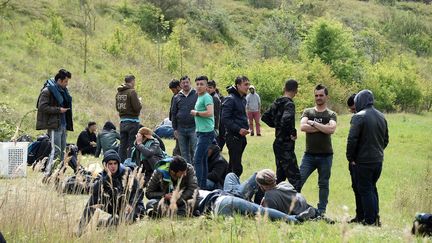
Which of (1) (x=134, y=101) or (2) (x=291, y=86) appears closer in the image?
(2) (x=291, y=86)

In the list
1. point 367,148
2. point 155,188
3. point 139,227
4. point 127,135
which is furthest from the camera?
point 127,135

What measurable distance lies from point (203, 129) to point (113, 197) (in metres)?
3.36

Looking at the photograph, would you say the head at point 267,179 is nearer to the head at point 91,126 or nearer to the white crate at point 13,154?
the white crate at point 13,154

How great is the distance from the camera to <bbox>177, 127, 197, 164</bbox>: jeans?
9563mm

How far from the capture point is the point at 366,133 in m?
7.22

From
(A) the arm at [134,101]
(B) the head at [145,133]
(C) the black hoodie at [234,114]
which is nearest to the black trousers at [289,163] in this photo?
(C) the black hoodie at [234,114]

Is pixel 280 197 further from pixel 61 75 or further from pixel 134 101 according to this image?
pixel 61 75

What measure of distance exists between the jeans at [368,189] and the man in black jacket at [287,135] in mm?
885

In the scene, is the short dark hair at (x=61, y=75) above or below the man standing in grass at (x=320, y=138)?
above

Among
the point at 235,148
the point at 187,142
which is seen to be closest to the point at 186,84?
the point at 187,142

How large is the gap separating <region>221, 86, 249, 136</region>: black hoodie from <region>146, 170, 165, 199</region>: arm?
5.29 ft

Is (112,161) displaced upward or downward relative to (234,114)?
downward

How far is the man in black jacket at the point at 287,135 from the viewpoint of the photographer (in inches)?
308

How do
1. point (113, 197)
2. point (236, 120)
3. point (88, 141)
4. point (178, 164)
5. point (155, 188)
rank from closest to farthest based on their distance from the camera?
point (113, 197) < point (178, 164) < point (155, 188) < point (236, 120) < point (88, 141)
